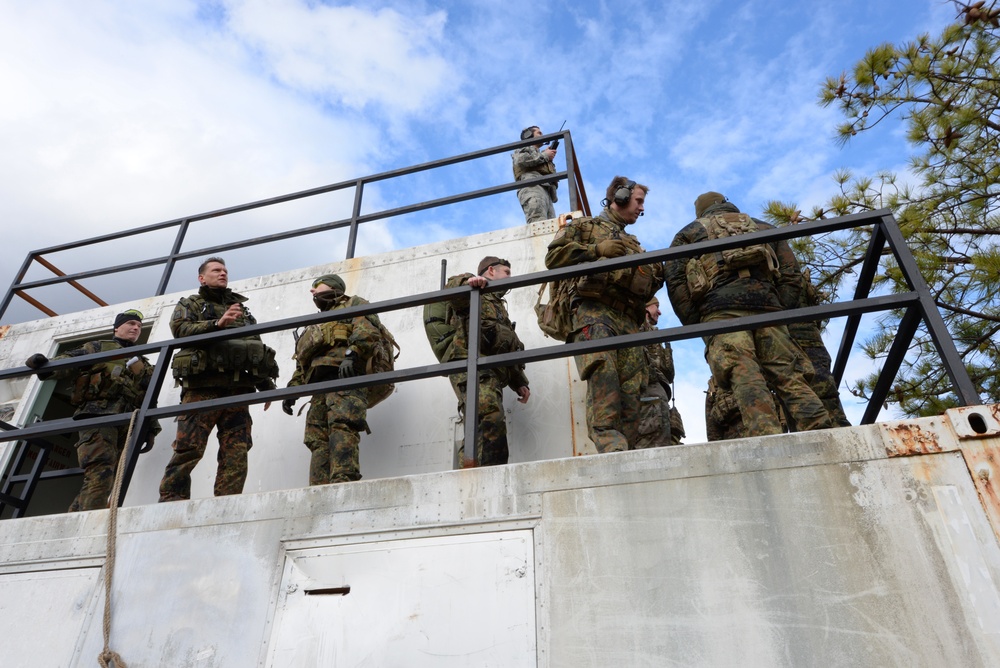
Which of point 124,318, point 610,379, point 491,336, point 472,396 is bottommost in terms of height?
point 472,396

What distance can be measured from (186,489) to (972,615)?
429cm

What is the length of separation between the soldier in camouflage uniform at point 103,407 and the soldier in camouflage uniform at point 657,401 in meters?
3.57

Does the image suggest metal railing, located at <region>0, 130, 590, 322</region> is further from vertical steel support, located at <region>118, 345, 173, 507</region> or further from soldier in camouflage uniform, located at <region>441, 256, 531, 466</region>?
vertical steel support, located at <region>118, 345, 173, 507</region>

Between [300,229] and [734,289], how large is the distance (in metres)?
4.58

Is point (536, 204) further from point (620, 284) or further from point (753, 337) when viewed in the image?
point (753, 337)

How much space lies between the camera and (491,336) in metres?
4.85

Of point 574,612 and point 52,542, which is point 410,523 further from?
point 52,542

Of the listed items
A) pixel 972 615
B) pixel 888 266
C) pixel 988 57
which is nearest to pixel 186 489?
pixel 972 615

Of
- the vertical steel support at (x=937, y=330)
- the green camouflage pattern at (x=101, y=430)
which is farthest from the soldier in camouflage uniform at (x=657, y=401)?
the green camouflage pattern at (x=101, y=430)

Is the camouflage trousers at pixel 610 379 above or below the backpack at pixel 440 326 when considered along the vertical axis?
below

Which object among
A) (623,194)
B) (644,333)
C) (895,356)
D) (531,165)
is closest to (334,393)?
(623,194)

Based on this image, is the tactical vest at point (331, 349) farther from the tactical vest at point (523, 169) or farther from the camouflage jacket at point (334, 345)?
the tactical vest at point (523, 169)

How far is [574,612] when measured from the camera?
2574 mm

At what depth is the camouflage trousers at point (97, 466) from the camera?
5.28 metres
